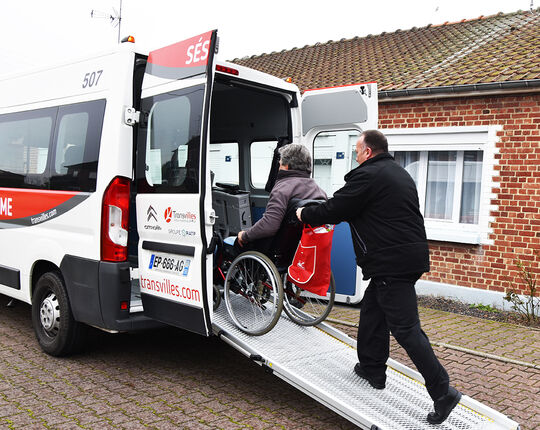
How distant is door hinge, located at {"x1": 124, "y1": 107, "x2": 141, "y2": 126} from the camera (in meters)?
4.42

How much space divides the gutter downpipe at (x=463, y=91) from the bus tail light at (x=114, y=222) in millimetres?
5708

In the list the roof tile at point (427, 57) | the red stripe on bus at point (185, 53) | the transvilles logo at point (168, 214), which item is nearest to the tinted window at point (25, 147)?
the red stripe on bus at point (185, 53)

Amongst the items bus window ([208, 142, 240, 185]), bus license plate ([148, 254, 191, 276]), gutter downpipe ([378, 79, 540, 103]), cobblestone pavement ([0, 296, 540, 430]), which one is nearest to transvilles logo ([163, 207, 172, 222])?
bus license plate ([148, 254, 191, 276])

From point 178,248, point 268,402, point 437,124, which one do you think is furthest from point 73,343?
point 437,124

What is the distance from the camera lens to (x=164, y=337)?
229 inches

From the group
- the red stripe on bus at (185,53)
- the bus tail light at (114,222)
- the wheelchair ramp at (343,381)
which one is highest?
the red stripe on bus at (185,53)

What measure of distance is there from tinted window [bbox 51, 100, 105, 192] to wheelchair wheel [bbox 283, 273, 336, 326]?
186 cm

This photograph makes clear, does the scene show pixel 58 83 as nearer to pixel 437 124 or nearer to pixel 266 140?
pixel 266 140

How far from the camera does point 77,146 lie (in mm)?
4809

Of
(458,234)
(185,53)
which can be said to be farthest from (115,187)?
(458,234)

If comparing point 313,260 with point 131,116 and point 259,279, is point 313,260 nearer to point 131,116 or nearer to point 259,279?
point 259,279

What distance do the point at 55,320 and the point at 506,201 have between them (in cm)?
619

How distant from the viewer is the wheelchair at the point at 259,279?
448 cm

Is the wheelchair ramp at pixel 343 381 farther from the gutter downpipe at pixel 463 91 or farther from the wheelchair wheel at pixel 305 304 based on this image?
the gutter downpipe at pixel 463 91
